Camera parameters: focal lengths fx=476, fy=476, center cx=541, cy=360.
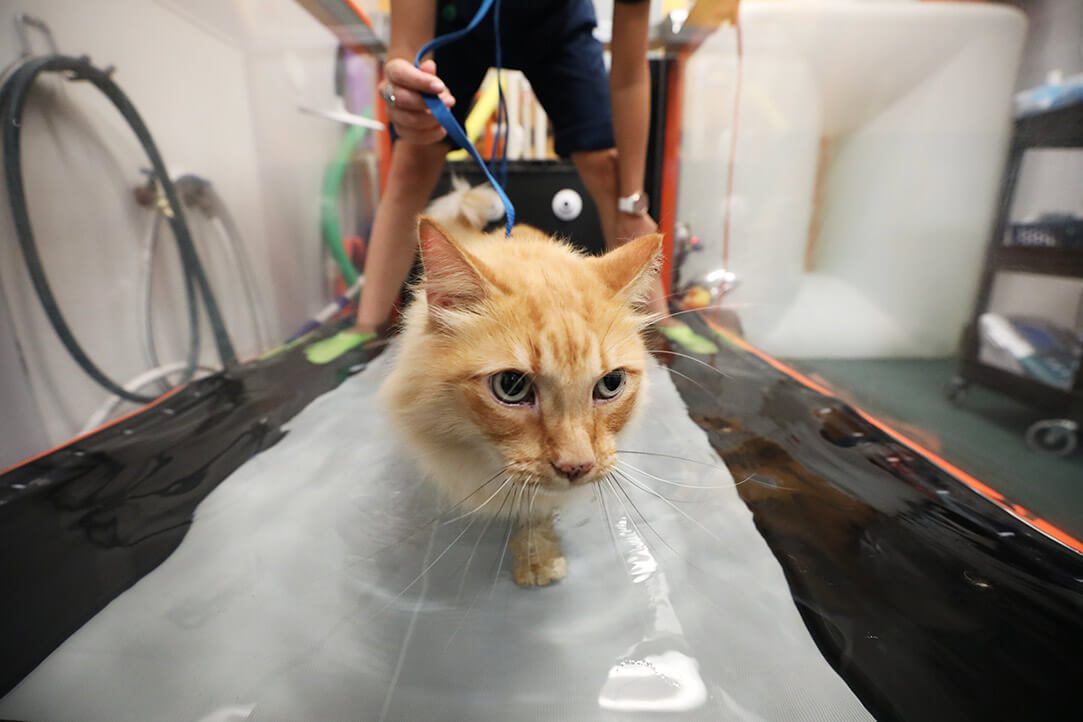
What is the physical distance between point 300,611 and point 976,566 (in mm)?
959

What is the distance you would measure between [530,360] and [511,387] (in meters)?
0.05

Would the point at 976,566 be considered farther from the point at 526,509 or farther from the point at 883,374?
the point at 883,374

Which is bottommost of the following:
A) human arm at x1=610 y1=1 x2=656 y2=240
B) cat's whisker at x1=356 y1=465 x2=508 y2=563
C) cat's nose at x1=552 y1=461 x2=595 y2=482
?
cat's whisker at x1=356 y1=465 x2=508 y2=563

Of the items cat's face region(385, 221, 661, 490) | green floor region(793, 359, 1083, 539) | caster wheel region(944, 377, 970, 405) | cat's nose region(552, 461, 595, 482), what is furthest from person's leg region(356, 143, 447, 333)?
caster wheel region(944, 377, 970, 405)

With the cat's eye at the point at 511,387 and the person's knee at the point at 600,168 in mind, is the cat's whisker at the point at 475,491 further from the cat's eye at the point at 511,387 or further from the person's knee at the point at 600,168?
the person's knee at the point at 600,168

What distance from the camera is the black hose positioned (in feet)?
3.28

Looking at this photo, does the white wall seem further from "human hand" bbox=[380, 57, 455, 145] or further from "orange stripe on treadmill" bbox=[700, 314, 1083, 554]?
"orange stripe on treadmill" bbox=[700, 314, 1083, 554]

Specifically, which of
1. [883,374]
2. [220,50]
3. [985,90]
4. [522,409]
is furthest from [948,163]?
[220,50]

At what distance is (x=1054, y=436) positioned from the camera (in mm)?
1516

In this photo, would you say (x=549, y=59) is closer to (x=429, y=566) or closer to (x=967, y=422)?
(x=429, y=566)

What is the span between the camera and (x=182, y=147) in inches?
58.1

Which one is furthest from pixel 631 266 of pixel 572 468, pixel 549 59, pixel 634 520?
pixel 549 59

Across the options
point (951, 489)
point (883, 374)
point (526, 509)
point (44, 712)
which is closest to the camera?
point (44, 712)

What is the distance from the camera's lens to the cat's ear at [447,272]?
60 centimetres
